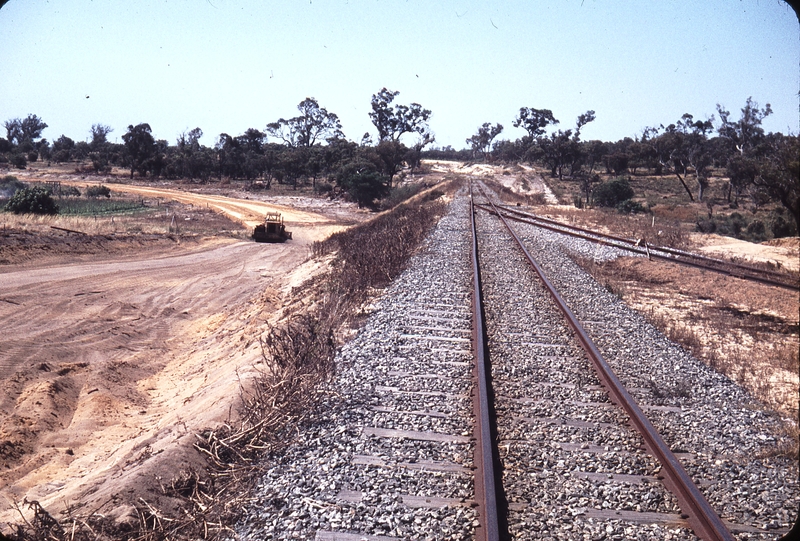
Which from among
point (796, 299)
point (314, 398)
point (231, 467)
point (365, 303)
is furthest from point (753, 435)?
point (796, 299)

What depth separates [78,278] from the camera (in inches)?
749

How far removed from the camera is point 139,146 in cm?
7475

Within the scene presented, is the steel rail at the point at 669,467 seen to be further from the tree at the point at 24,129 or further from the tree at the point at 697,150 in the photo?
the tree at the point at 24,129

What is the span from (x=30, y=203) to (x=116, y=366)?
22.4 metres

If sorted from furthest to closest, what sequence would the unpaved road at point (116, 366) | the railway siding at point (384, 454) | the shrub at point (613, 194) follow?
the shrub at point (613, 194), the unpaved road at point (116, 366), the railway siding at point (384, 454)

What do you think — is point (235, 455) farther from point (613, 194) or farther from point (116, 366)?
point (613, 194)

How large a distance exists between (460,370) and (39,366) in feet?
27.6

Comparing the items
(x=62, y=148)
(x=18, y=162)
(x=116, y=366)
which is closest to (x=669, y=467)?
(x=116, y=366)

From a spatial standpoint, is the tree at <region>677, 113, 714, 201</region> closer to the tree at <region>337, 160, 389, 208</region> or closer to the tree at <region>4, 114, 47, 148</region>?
the tree at <region>337, 160, 389, 208</region>

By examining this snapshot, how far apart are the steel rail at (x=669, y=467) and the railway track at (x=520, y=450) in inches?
0.6

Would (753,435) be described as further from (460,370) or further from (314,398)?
(314,398)

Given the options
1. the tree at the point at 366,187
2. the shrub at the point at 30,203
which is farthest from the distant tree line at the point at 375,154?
the shrub at the point at 30,203

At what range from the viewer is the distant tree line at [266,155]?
61.1m

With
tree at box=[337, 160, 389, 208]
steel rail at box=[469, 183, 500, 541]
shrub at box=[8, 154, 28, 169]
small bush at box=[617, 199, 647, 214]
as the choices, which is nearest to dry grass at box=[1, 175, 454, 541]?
steel rail at box=[469, 183, 500, 541]
